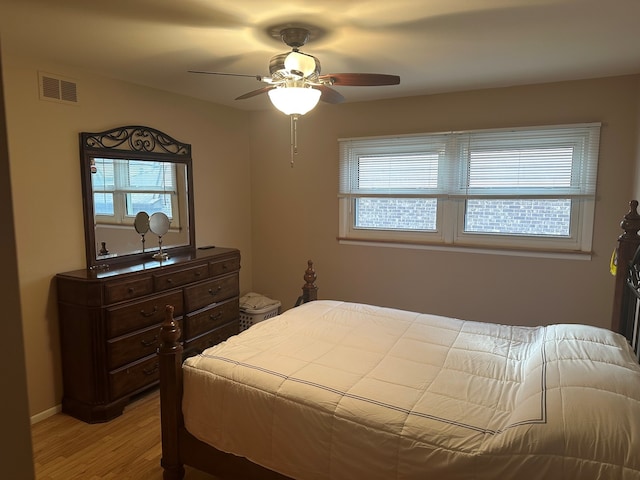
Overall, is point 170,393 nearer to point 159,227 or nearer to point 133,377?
point 133,377

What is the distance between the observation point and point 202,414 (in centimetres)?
206

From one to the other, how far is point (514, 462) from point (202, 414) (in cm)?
137

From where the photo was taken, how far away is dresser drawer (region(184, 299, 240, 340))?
136 inches

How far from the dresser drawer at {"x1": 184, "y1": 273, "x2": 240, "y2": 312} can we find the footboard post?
1329 millimetres

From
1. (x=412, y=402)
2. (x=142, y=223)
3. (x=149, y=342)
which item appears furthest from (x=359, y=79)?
(x=149, y=342)

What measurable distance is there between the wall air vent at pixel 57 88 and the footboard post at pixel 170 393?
1.80 metres

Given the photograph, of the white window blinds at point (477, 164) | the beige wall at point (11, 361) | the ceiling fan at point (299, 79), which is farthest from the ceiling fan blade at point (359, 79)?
the beige wall at point (11, 361)

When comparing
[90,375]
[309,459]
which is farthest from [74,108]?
[309,459]

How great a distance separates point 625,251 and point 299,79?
2.12 metres

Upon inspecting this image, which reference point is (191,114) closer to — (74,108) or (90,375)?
(74,108)

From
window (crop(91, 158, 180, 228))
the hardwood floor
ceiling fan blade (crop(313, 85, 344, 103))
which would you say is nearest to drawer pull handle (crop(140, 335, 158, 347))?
the hardwood floor

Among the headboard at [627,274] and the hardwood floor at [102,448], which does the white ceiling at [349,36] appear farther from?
the hardwood floor at [102,448]

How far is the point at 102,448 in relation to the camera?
2.59 meters

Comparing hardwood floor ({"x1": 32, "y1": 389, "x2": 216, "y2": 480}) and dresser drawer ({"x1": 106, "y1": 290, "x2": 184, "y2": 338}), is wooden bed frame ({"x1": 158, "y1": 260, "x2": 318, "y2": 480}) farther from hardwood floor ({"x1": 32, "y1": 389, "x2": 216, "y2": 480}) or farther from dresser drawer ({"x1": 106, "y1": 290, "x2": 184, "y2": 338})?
dresser drawer ({"x1": 106, "y1": 290, "x2": 184, "y2": 338})
